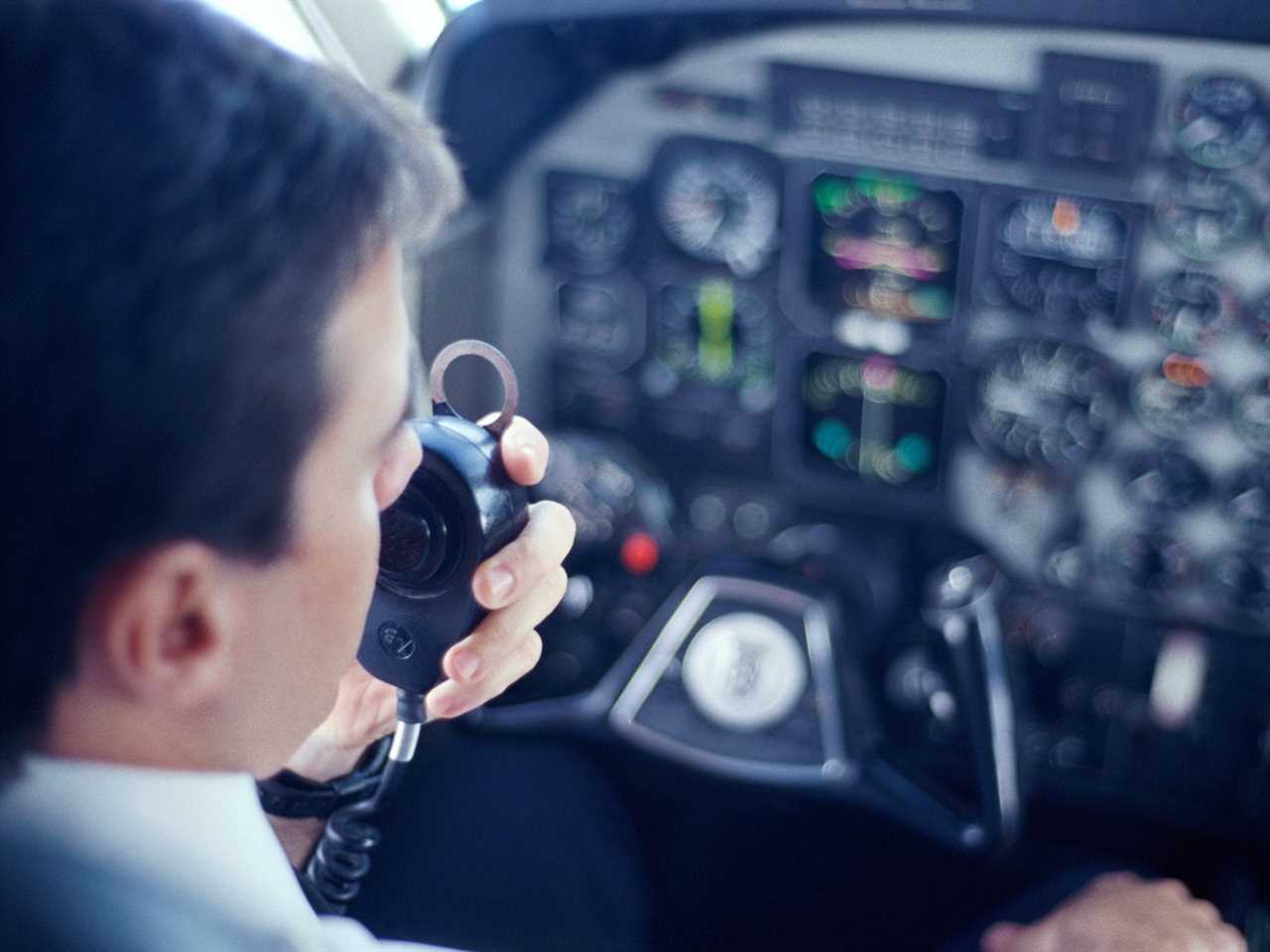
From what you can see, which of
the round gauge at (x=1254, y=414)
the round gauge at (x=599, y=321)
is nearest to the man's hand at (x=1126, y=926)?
the round gauge at (x=1254, y=414)

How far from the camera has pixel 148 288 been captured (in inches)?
24.1

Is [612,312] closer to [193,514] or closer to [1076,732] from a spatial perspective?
[1076,732]

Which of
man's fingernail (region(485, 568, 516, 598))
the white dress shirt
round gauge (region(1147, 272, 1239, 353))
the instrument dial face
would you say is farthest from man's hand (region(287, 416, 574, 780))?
the instrument dial face

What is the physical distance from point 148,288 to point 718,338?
4.93ft

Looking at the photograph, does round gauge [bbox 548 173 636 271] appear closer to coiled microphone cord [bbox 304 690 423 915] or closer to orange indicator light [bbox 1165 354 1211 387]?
orange indicator light [bbox 1165 354 1211 387]

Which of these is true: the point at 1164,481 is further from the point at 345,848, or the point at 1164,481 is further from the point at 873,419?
the point at 345,848

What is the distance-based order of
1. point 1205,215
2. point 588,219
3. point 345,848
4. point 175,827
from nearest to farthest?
1. point 175,827
2. point 345,848
3. point 1205,215
4. point 588,219

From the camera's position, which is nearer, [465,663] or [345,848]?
[465,663]

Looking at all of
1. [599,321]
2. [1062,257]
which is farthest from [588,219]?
[1062,257]

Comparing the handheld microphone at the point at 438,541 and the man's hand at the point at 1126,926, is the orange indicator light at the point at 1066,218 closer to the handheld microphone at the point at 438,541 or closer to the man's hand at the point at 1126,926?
the man's hand at the point at 1126,926

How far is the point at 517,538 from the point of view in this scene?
112 centimetres

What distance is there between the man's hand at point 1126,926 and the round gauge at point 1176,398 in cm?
58

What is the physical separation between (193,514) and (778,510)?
5.07 ft

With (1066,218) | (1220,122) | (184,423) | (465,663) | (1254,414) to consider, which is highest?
(184,423)
